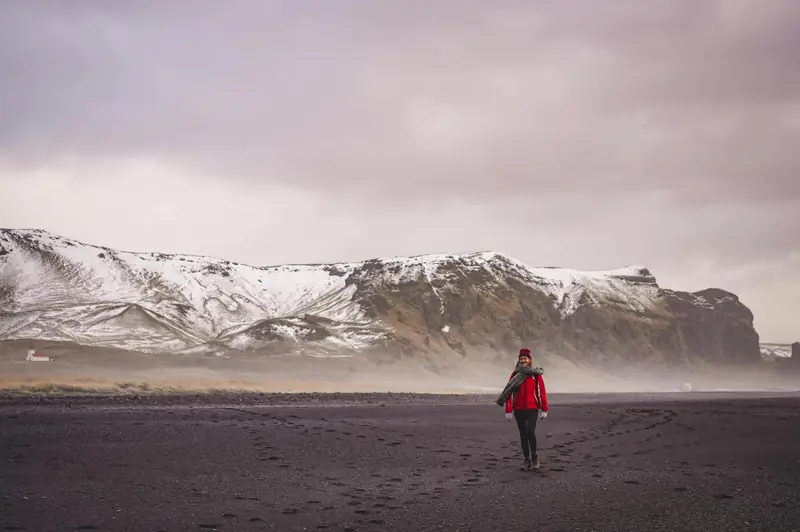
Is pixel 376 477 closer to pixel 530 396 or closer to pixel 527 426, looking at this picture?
pixel 527 426

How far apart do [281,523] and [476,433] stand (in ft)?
48.1

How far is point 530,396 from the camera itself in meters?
16.0

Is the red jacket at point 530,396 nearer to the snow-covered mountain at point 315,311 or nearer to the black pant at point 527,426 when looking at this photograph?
the black pant at point 527,426

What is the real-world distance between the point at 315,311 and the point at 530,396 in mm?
177647

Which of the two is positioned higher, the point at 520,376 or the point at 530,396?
the point at 520,376

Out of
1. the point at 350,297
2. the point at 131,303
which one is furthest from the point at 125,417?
the point at 350,297

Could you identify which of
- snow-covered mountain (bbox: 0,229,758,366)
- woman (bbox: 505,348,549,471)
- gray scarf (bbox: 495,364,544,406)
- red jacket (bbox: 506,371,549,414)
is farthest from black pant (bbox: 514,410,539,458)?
snow-covered mountain (bbox: 0,229,758,366)

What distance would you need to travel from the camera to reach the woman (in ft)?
51.7

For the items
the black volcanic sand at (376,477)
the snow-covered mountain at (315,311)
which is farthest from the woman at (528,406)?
the snow-covered mountain at (315,311)

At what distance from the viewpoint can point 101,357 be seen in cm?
12025

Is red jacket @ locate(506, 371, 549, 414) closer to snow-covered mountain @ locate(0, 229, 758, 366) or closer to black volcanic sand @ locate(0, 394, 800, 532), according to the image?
black volcanic sand @ locate(0, 394, 800, 532)

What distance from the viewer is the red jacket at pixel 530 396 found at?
15969mm

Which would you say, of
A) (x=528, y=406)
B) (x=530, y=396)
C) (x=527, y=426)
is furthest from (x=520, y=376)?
(x=527, y=426)

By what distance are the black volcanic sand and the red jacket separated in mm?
1330
